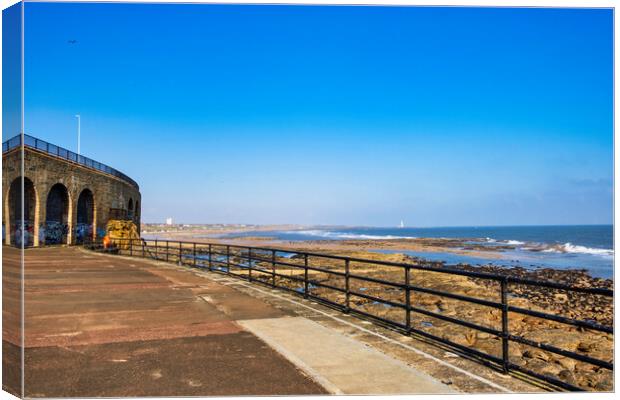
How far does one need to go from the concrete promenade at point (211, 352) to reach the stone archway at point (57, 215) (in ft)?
69.0

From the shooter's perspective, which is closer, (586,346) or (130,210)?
(586,346)

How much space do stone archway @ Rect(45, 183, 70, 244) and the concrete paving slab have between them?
25541 millimetres

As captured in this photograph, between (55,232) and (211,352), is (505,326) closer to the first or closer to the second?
(211,352)

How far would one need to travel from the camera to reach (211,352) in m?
5.94

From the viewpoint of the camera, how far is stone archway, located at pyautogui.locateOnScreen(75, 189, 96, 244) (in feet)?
105

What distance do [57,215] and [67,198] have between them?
124 centimetres

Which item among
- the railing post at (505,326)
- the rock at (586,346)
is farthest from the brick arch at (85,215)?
the railing post at (505,326)

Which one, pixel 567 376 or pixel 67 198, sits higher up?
pixel 67 198

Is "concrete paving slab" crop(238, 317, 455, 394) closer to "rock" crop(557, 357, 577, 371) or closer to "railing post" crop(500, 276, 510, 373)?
"railing post" crop(500, 276, 510, 373)

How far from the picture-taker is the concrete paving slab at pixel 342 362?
4.79 metres

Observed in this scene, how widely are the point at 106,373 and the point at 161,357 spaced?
2.34ft

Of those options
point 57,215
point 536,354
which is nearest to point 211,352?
point 536,354

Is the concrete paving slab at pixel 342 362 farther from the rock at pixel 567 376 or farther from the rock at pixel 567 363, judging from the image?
the rock at pixel 567 363

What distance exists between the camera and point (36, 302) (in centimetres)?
962
